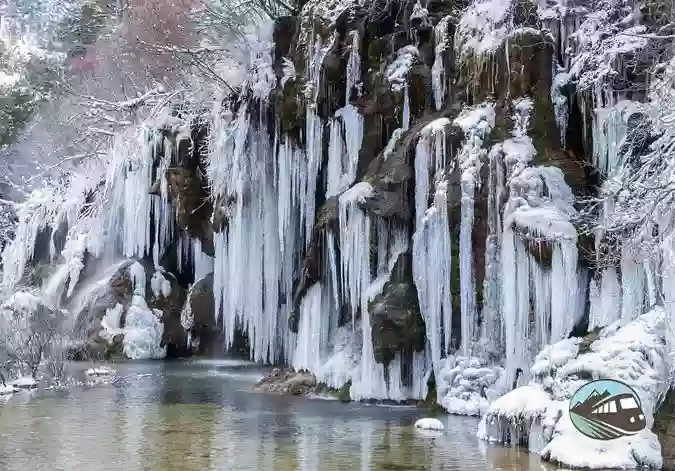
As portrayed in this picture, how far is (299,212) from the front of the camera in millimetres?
20844

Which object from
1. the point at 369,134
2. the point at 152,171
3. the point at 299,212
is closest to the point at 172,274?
the point at 152,171

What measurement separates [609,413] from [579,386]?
25.8 inches

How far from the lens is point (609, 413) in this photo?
10289 millimetres

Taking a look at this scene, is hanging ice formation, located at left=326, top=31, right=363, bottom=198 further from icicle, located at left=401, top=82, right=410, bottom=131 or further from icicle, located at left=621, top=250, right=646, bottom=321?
icicle, located at left=621, top=250, right=646, bottom=321

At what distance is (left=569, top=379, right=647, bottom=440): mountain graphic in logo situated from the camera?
1027 cm

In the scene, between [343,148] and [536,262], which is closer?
[536,262]

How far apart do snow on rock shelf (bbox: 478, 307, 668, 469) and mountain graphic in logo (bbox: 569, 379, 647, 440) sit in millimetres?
87

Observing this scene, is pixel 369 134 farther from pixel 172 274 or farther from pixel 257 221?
pixel 172 274

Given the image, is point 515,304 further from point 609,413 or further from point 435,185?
point 609,413

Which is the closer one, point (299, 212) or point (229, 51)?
point (299, 212)

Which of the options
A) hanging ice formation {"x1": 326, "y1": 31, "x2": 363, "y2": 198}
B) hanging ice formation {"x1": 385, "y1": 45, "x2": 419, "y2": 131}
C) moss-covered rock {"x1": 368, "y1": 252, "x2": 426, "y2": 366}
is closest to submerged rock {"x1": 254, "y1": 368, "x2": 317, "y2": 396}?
moss-covered rock {"x1": 368, "y1": 252, "x2": 426, "y2": 366}

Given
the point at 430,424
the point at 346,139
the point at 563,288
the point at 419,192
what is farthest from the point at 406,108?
the point at 430,424

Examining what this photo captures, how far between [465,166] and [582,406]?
616 cm

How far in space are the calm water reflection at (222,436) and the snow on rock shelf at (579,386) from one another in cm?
37
